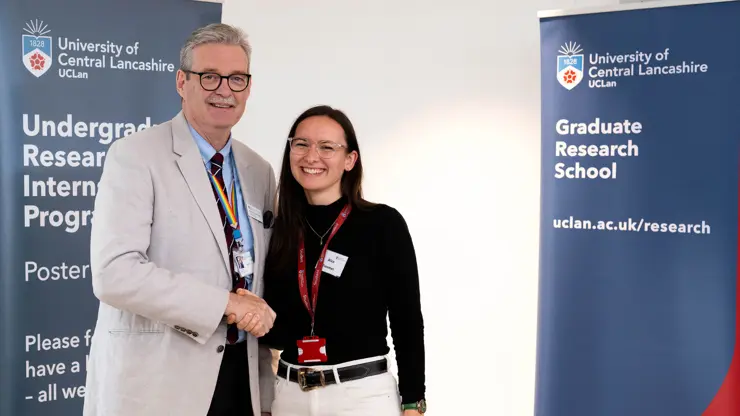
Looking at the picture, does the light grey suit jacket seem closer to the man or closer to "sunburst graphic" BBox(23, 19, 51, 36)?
the man

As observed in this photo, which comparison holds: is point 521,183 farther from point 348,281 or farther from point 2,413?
point 2,413

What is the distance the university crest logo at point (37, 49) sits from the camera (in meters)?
→ 3.01

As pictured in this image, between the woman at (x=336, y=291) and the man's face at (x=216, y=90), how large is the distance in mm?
242

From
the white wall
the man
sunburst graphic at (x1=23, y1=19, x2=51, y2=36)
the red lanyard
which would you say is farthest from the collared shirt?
the white wall

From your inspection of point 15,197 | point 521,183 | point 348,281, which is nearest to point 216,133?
point 348,281

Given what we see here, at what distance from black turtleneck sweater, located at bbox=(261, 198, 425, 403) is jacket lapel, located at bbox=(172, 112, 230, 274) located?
0.22 metres

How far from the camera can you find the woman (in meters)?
2.02

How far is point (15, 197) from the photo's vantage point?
3035 millimetres

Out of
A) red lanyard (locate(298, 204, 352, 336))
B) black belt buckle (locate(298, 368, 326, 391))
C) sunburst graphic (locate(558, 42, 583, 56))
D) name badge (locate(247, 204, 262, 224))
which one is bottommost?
black belt buckle (locate(298, 368, 326, 391))

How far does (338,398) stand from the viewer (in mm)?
2000

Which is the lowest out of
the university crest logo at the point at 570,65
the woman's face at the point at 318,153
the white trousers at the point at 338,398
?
the white trousers at the point at 338,398

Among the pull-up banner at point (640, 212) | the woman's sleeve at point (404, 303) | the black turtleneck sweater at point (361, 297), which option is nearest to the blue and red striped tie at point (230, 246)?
the black turtleneck sweater at point (361, 297)

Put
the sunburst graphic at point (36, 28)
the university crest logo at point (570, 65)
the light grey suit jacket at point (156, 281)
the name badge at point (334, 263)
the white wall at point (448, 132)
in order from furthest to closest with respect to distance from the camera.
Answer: the white wall at point (448, 132), the university crest logo at point (570, 65), the sunburst graphic at point (36, 28), the name badge at point (334, 263), the light grey suit jacket at point (156, 281)

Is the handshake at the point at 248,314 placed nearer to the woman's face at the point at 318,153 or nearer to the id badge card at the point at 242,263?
the id badge card at the point at 242,263
